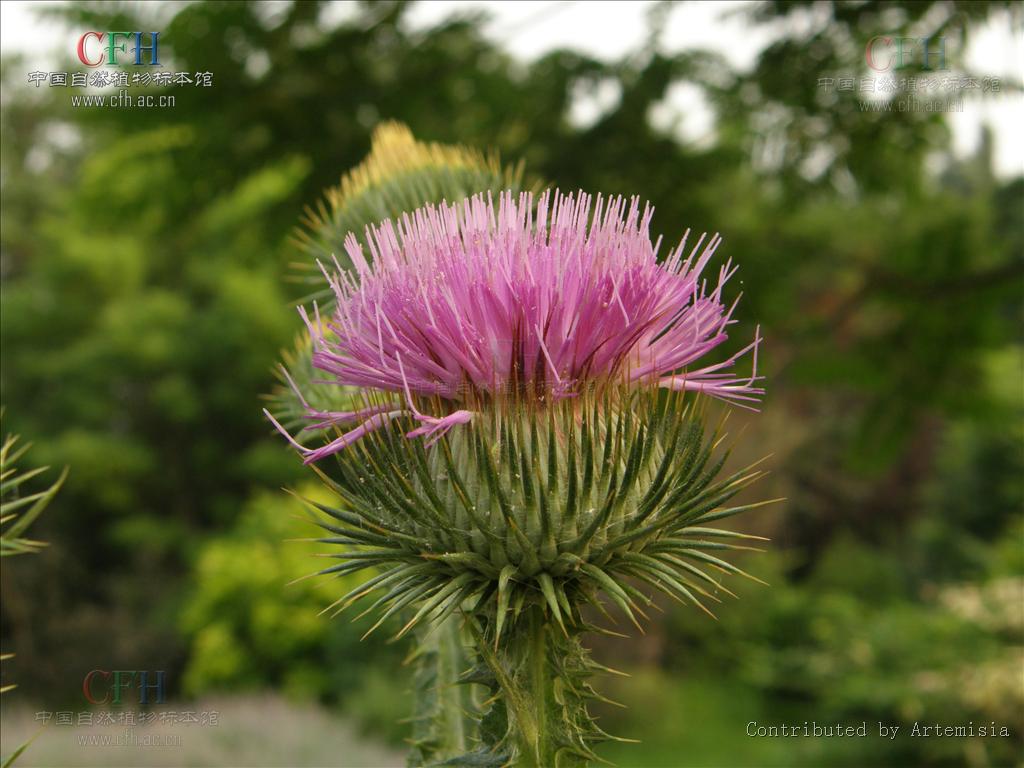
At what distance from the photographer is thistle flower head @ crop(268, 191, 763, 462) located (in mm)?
1600

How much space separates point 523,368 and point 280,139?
4.44m

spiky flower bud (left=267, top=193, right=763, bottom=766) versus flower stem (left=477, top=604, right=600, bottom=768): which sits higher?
spiky flower bud (left=267, top=193, right=763, bottom=766)

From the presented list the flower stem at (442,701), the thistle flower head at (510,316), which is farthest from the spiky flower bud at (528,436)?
the flower stem at (442,701)

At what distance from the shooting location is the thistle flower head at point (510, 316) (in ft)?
5.25

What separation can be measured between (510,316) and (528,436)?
0.22 metres

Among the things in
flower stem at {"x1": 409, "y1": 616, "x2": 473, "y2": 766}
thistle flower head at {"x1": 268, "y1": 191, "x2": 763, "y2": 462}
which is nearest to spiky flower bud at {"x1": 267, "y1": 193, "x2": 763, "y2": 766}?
thistle flower head at {"x1": 268, "y1": 191, "x2": 763, "y2": 462}

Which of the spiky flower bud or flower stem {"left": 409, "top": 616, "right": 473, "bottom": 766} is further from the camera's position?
flower stem {"left": 409, "top": 616, "right": 473, "bottom": 766}

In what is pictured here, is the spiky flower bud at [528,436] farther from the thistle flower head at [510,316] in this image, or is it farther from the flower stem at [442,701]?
the flower stem at [442,701]

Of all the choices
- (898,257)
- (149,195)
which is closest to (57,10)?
(149,195)

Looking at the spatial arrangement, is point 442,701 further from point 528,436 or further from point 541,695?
point 528,436

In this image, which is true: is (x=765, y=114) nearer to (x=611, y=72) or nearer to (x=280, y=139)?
(x=611, y=72)

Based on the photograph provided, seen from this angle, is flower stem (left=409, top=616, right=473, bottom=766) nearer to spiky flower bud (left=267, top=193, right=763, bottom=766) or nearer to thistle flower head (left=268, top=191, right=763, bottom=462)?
spiky flower bud (left=267, top=193, right=763, bottom=766)

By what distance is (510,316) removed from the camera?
5.27ft

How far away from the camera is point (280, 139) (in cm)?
562
